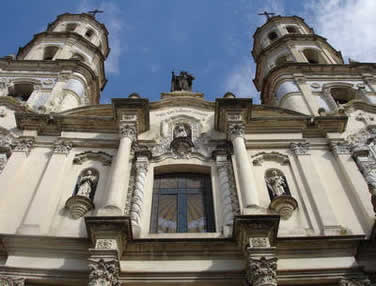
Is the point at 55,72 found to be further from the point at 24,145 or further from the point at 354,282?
the point at 354,282

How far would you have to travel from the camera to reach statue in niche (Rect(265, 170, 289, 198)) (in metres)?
12.4

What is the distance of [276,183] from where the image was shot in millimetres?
12656

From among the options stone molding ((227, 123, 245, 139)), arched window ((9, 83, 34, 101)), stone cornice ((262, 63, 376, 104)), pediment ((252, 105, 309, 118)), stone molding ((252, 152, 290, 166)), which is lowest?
stone molding ((252, 152, 290, 166))

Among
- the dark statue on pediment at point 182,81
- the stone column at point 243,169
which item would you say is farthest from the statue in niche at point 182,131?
the dark statue on pediment at point 182,81

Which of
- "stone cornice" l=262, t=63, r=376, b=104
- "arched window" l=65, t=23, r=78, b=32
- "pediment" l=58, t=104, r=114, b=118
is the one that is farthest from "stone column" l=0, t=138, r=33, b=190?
"arched window" l=65, t=23, r=78, b=32

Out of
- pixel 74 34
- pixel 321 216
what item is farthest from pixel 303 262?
pixel 74 34

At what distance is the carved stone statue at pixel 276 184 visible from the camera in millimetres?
12359

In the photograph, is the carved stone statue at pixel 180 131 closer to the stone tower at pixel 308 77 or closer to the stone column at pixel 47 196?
the stone column at pixel 47 196

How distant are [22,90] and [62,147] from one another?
7132 millimetres

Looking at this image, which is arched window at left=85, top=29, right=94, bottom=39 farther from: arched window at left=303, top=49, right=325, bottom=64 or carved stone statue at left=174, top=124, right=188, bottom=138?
carved stone statue at left=174, top=124, right=188, bottom=138

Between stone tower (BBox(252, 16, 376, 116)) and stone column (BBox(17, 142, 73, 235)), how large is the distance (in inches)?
369

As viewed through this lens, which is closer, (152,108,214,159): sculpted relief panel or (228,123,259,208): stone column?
(228,123,259,208): stone column

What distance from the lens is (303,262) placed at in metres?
9.95

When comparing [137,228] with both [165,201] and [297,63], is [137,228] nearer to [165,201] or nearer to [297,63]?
[165,201]
